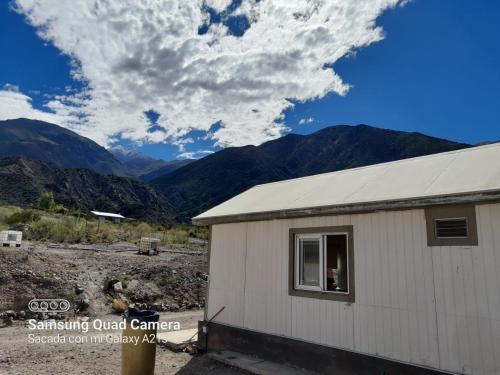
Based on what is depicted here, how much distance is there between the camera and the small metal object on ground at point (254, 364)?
613 cm

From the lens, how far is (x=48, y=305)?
10555 mm

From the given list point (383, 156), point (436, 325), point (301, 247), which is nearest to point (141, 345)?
point (301, 247)

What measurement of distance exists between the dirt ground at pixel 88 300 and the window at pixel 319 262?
6.83 feet

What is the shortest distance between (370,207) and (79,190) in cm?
7056

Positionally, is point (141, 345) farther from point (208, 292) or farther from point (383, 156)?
point (383, 156)

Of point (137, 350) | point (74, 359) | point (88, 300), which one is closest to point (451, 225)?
point (137, 350)

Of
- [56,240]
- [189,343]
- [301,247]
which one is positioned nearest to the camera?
[301,247]

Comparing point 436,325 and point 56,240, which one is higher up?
point 56,240

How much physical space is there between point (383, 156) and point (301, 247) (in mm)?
87943

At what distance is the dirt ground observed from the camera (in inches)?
269

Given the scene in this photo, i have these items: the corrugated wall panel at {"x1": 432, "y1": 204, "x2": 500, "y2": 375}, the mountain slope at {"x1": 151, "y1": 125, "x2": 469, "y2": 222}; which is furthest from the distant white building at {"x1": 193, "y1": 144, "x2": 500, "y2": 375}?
the mountain slope at {"x1": 151, "y1": 125, "x2": 469, "y2": 222}

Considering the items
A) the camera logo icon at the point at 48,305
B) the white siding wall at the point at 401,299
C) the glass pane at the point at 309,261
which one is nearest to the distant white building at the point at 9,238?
the camera logo icon at the point at 48,305

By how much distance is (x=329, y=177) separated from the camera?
7.94 metres

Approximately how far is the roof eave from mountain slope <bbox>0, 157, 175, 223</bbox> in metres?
47.7
